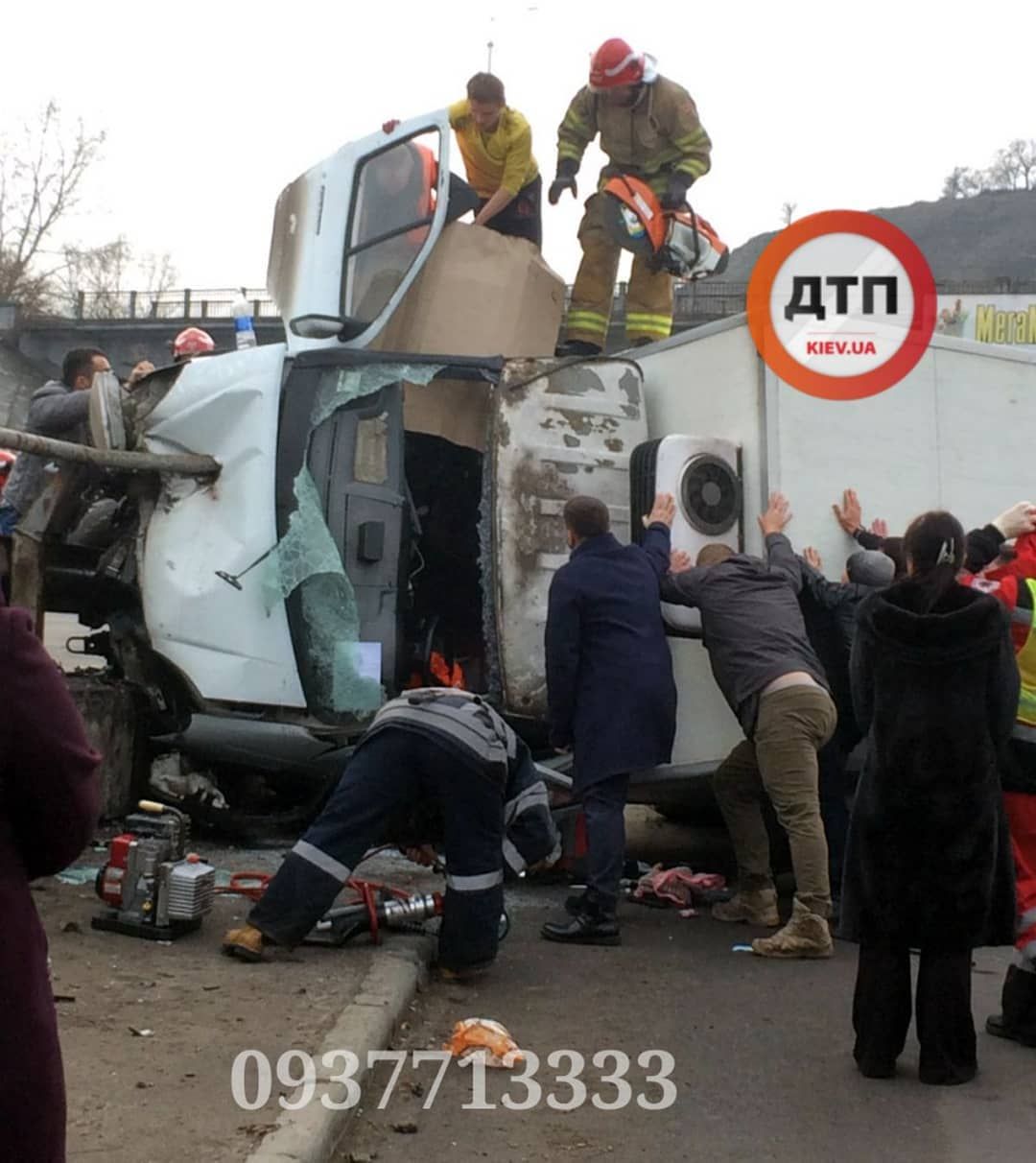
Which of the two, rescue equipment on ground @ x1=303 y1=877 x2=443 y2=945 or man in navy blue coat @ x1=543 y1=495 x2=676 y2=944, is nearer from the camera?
rescue equipment on ground @ x1=303 y1=877 x2=443 y2=945

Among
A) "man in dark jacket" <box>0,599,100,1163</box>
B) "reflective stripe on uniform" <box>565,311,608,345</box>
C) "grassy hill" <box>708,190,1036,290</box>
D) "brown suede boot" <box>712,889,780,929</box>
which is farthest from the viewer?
"grassy hill" <box>708,190,1036,290</box>

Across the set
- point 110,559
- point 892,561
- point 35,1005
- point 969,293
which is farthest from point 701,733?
point 969,293

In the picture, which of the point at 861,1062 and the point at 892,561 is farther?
the point at 892,561

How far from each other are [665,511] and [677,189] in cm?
216

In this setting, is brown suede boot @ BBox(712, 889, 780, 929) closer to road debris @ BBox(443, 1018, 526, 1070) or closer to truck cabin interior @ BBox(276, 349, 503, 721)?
truck cabin interior @ BBox(276, 349, 503, 721)

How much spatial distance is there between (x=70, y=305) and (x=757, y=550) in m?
40.2

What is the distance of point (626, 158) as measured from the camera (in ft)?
24.8

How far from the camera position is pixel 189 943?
193 inches

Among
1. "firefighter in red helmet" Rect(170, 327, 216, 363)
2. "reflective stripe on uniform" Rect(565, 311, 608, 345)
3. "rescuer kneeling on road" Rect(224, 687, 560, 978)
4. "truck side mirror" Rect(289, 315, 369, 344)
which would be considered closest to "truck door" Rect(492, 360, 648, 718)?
"truck side mirror" Rect(289, 315, 369, 344)

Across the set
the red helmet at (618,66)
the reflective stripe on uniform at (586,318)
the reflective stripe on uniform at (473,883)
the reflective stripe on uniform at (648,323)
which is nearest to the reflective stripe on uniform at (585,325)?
the reflective stripe on uniform at (586,318)

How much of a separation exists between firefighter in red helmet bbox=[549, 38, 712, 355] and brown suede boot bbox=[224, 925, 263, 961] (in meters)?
3.64

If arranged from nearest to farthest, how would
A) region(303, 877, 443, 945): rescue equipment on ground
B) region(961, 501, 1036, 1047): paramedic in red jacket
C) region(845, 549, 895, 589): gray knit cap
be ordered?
region(961, 501, 1036, 1047): paramedic in red jacket
region(303, 877, 443, 945): rescue equipment on ground
region(845, 549, 895, 589): gray knit cap

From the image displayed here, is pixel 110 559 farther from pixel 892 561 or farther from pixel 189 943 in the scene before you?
pixel 892 561

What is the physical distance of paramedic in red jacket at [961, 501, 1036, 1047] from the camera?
4.37 metres
